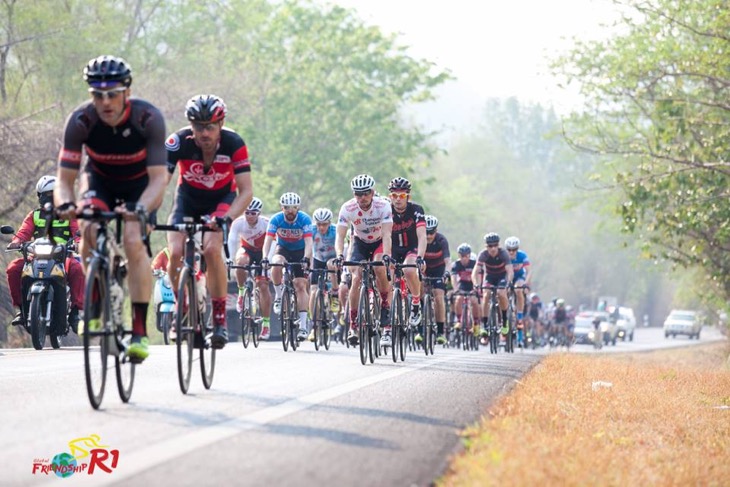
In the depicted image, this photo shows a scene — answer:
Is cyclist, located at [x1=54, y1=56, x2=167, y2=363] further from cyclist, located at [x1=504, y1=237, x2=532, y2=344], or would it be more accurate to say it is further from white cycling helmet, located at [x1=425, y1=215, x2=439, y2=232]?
cyclist, located at [x1=504, y1=237, x2=532, y2=344]

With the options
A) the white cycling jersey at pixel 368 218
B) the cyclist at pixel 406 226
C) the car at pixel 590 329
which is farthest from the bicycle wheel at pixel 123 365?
the car at pixel 590 329

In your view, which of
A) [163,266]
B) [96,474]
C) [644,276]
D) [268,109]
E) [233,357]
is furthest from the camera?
[644,276]

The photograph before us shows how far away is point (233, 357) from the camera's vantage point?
613 inches

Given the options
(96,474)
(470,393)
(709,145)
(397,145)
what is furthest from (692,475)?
(397,145)

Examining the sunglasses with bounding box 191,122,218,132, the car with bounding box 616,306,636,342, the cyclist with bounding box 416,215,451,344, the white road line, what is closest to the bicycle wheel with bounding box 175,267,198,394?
the white road line

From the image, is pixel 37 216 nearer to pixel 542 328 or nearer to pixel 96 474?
pixel 96 474

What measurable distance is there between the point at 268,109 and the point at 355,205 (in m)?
38.3

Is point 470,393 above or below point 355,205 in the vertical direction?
below

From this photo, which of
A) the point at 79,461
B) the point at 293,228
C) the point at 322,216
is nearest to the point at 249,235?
the point at 293,228

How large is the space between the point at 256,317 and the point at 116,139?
10223mm

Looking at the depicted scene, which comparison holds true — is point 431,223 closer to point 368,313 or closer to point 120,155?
point 368,313

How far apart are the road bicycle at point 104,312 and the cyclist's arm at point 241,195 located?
135cm

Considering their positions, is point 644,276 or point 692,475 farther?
point 644,276

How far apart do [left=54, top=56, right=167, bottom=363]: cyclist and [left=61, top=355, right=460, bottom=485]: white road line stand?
1.10 m
